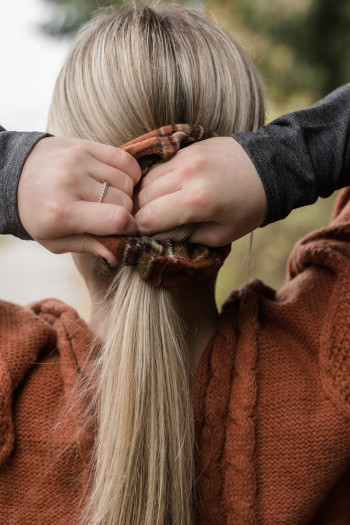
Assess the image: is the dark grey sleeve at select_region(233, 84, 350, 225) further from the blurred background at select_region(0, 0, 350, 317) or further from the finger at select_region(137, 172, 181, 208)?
the blurred background at select_region(0, 0, 350, 317)

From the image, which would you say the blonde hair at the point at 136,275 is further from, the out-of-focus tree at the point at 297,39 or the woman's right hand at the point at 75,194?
the out-of-focus tree at the point at 297,39

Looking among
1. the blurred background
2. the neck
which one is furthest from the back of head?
the blurred background

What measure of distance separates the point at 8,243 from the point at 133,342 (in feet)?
8.94

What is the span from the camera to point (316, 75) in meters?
1.97

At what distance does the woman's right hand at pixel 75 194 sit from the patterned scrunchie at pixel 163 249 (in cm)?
2

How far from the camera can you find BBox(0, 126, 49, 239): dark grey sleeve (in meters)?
0.65

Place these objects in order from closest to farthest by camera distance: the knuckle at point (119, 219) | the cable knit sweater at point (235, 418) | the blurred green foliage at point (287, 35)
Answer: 1. the knuckle at point (119, 219)
2. the cable knit sweater at point (235, 418)
3. the blurred green foliage at point (287, 35)

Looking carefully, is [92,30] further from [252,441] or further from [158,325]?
[252,441]

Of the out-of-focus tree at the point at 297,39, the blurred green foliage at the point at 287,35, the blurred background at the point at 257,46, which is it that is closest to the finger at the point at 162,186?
the blurred background at the point at 257,46

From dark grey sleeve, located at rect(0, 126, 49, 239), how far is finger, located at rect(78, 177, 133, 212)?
0.09m

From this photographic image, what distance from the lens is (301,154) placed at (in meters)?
0.73

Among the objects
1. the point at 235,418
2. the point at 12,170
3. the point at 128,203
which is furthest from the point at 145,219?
the point at 235,418

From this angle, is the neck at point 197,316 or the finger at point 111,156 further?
the neck at point 197,316

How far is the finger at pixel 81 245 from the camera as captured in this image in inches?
25.3
